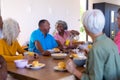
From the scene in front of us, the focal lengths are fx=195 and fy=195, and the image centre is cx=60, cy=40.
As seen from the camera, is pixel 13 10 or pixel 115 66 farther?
pixel 13 10

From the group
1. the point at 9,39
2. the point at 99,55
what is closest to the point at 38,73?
the point at 99,55

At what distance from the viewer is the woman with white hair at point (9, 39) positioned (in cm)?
205

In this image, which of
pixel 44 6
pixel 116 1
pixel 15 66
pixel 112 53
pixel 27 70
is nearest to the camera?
pixel 112 53

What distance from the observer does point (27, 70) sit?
67.6 inches

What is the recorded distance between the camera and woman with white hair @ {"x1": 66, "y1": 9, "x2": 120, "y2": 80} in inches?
56.0

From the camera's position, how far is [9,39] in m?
2.11

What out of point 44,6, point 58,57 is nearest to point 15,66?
point 58,57

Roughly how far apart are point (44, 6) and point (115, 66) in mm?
3223

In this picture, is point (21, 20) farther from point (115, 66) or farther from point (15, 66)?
point (115, 66)

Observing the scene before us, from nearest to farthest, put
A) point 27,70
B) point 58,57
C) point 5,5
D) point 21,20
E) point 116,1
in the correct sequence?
point 27,70 < point 58,57 < point 5,5 < point 21,20 < point 116,1

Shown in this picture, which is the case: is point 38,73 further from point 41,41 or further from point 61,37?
point 61,37

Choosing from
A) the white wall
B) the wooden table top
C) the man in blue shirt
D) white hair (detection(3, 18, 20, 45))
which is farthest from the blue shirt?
the wooden table top

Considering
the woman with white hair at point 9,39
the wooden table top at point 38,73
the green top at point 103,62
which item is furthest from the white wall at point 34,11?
the green top at point 103,62

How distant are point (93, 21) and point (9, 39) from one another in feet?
3.37
